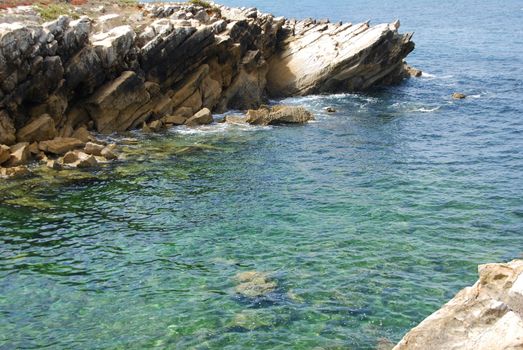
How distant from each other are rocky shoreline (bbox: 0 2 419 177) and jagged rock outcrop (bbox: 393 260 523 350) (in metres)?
32.4

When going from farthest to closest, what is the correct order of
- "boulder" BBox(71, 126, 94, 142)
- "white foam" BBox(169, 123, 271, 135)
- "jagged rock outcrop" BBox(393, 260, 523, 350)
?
"white foam" BBox(169, 123, 271, 135), "boulder" BBox(71, 126, 94, 142), "jagged rock outcrop" BBox(393, 260, 523, 350)

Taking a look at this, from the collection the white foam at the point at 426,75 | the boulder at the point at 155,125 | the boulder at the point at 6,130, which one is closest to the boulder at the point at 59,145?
the boulder at the point at 6,130

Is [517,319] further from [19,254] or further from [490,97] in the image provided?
[490,97]

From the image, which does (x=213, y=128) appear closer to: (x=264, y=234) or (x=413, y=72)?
(x=264, y=234)

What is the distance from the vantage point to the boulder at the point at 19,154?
39.8 metres

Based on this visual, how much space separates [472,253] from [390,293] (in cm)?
580

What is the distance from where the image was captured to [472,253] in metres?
26.9

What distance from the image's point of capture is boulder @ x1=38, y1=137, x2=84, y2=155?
139ft

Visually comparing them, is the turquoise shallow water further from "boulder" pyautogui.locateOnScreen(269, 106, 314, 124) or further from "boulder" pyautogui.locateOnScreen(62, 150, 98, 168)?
"boulder" pyautogui.locateOnScreen(62, 150, 98, 168)

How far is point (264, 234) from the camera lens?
2969cm

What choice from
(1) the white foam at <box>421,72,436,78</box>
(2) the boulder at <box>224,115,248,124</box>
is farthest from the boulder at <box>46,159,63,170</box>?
(1) the white foam at <box>421,72,436,78</box>

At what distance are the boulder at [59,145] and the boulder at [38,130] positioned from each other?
2.60 ft

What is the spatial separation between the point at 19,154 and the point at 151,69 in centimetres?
1560

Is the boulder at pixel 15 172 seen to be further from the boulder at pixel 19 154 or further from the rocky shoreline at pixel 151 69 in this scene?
the boulder at pixel 19 154
